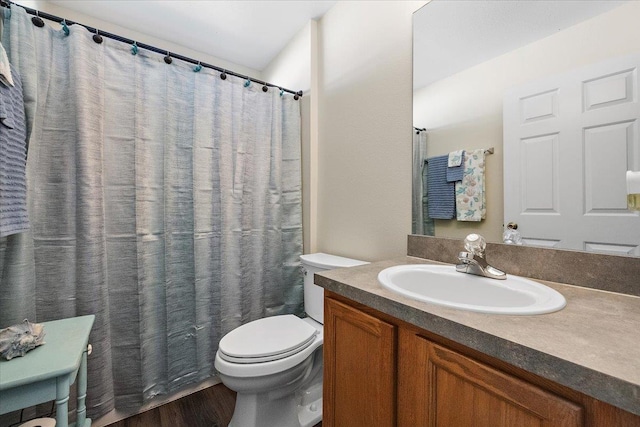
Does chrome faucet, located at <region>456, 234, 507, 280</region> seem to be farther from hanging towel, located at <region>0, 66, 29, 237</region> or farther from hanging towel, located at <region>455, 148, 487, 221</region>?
hanging towel, located at <region>0, 66, 29, 237</region>

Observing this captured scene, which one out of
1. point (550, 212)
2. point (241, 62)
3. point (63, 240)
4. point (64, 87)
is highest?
point (241, 62)

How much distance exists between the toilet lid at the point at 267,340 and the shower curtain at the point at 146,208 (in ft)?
1.27

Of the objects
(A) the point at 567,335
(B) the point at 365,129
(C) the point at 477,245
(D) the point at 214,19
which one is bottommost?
(A) the point at 567,335

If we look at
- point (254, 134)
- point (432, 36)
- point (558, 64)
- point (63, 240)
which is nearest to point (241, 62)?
point (254, 134)

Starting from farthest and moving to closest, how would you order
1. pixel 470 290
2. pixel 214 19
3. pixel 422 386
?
pixel 214 19 < pixel 470 290 < pixel 422 386

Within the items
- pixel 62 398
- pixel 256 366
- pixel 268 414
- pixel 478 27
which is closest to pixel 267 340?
pixel 256 366

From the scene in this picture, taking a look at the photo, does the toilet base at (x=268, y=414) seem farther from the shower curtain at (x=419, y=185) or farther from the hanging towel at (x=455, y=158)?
the hanging towel at (x=455, y=158)

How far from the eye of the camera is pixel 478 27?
110 cm

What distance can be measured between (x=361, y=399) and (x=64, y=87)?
182cm

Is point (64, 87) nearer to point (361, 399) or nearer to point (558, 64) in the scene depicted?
point (361, 399)

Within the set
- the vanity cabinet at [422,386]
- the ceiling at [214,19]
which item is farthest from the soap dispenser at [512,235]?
the ceiling at [214,19]

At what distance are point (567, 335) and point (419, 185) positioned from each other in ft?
2.83

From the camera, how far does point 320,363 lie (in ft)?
4.82

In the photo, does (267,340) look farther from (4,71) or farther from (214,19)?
(214,19)
